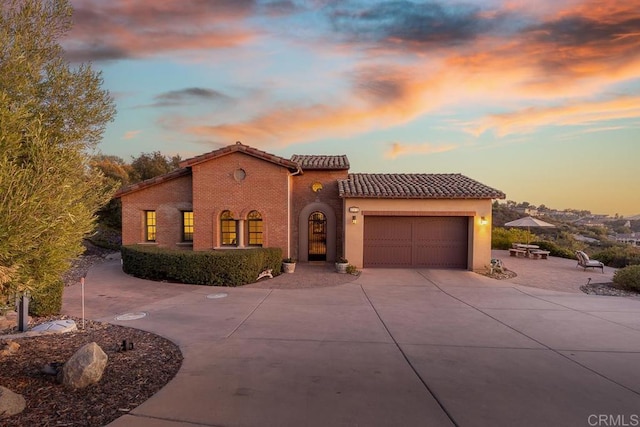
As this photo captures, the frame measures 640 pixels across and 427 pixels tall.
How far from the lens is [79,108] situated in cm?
502

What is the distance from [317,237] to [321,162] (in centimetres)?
426

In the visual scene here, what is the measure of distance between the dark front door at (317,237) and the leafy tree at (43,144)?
12.4 m

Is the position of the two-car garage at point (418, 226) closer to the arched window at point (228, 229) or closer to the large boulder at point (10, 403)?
the arched window at point (228, 229)

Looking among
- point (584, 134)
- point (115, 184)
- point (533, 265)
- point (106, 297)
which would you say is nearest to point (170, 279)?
point (106, 297)

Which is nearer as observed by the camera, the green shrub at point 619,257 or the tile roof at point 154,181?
the tile roof at point 154,181

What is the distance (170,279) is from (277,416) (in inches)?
402

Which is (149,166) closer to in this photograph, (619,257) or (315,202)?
(315,202)

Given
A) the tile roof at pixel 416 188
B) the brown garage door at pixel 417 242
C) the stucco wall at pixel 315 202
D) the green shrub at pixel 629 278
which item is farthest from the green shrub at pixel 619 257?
the stucco wall at pixel 315 202

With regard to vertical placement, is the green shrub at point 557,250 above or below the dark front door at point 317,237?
below

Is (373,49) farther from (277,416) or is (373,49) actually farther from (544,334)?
(277,416)

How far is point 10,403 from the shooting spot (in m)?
3.87

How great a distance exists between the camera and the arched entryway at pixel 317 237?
17.4 m

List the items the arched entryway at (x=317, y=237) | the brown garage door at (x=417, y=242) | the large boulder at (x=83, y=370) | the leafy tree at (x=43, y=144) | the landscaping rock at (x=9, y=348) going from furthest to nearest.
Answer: the arched entryway at (x=317, y=237) < the brown garage door at (x=417, y=242) < the landscaping rock at (x=9, y=348) < the large boulder at (x=83, y=370) < the leafy tree at (x=43, y=144)
